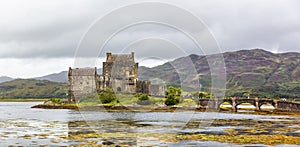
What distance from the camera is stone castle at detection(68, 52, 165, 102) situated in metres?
118

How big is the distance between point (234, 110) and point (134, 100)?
97.2ft

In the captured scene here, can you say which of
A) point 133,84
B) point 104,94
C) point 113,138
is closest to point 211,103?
point 133,84

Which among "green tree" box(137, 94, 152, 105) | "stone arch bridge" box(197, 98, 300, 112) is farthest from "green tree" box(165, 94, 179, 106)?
"stone arch bridge" box(197, 98, 300, 112)

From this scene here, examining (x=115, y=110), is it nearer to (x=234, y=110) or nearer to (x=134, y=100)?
(x=134, y=100)

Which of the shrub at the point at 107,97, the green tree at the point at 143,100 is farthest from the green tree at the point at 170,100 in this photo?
the shrub at the point at 107,97

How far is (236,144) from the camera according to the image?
113ft

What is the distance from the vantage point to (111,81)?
390ft

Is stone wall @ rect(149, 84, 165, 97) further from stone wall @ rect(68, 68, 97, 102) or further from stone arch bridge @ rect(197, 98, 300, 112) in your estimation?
stone wall @ rect(68, 68, 97, 102)

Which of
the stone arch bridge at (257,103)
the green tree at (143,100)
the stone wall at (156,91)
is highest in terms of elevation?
the stone wall at (156,91)

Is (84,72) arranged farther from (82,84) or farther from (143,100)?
(143,100)

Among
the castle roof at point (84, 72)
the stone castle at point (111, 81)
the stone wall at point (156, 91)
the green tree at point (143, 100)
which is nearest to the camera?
the green tree at point (143, 100)

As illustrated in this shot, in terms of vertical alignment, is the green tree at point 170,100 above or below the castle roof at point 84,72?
below

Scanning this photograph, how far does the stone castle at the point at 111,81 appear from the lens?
386ft

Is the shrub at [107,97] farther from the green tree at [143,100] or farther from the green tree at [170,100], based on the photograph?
the green tree at [170,100]
